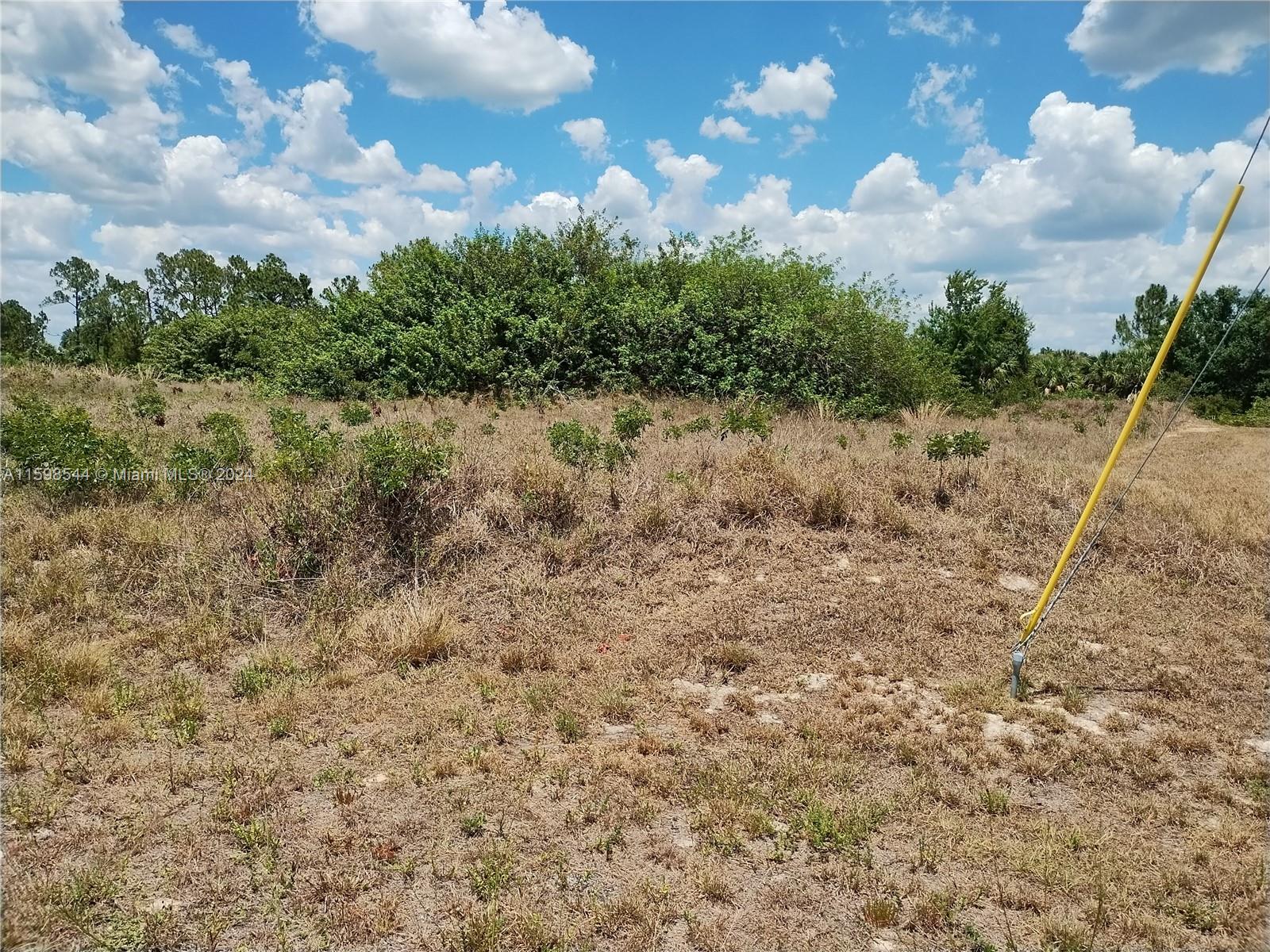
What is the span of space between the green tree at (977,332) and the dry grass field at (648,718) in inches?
842

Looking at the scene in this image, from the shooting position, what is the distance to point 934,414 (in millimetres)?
15297

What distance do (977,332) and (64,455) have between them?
29140mm

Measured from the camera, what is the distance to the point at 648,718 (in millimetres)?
4961

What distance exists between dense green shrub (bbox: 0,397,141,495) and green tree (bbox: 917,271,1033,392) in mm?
25822

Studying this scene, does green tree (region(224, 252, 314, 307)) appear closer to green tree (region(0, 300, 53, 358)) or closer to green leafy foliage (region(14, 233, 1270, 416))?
green tree (region(0, 300, 53, 358))

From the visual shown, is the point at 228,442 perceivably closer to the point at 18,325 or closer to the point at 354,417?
the point at 354,417

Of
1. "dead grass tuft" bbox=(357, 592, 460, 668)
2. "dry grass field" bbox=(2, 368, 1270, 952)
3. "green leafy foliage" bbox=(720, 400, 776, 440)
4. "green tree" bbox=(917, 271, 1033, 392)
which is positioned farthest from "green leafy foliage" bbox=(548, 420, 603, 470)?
"green tree" bbox=(917, 271, 1033, 392)

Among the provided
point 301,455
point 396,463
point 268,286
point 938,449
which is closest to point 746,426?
point 938,449

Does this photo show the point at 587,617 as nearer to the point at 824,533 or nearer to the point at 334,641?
the point at 334,641

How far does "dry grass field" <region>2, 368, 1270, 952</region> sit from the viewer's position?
3.26m

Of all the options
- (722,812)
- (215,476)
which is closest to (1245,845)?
(722,812)

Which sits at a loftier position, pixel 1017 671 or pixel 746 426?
pixel 746 426

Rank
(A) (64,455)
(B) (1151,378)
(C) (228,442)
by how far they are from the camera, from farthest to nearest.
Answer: (C) (228,442)
(A) (64,455)
(B) (1151,378)

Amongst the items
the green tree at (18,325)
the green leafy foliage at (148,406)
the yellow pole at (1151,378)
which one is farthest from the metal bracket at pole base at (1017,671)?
the green tree at (18,325)
